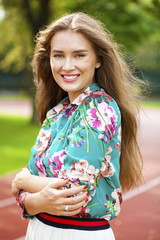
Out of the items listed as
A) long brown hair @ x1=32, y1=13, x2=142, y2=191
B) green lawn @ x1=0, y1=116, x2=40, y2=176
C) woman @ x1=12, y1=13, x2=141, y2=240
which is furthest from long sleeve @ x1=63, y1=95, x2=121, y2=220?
green lawn @ x1=0, y1=116, x2=40, y2=176

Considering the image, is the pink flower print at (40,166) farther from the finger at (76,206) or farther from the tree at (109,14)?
the tree at (109,14)

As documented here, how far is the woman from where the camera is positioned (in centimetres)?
172

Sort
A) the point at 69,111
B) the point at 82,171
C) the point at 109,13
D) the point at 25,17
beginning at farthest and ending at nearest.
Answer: the point at 25,17 < the point at 109,13 < the point at 69,111 < the point at 82,171

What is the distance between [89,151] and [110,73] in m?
0.54

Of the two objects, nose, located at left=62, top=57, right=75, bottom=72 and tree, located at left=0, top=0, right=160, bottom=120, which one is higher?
tree, located at left=0, top=0, right=160, bottom=120

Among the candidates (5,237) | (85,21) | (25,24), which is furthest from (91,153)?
(25,24)

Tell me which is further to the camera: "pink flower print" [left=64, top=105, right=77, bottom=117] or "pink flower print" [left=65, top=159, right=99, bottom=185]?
"pink flower print" [left=64, top=105, right=77, bottom=117]

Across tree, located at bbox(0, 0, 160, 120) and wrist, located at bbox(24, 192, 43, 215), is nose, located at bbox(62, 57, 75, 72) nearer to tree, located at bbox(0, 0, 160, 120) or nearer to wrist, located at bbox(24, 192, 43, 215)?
wrist, located at bbox(24, 192, 43, 215)

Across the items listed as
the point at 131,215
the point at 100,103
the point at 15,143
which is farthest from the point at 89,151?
the point at 15,143

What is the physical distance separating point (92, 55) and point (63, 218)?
839 mm

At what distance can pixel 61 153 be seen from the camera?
179 centimetres

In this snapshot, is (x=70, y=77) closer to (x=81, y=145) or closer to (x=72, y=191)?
(x=81, y=145)

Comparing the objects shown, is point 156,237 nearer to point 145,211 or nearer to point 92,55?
point 145,211

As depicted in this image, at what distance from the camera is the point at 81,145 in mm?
1710
